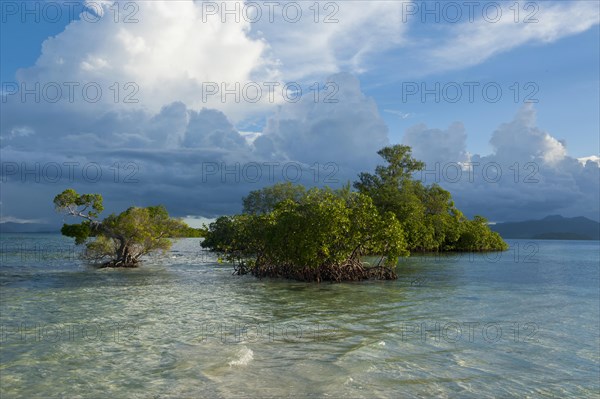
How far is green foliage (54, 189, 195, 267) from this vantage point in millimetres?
39938

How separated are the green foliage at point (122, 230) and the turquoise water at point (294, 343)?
1341cm

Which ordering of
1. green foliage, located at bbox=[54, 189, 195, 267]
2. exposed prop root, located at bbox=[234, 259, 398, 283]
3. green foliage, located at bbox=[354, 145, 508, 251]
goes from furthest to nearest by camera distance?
green foliage, located at bbox=[354, 145, 508, 251]
green foliage, located at bbox=[54, 189, 195, 267]
exposed prop root, located at bbox=[234, 259, 398, 283]

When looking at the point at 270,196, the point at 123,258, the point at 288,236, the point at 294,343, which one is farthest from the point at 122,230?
the point at 270,196

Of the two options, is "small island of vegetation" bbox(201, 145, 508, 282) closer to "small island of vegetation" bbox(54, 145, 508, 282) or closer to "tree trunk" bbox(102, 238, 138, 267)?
"small island of vegetation" bbox(54, 145, 508, 282)

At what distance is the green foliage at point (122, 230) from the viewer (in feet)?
131

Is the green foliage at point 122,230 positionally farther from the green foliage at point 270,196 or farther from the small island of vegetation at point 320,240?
the green foliage at point 270,196

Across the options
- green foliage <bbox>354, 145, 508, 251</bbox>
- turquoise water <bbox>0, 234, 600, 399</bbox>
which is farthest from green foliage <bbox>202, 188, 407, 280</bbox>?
green foliage <bbox>354, 145, 508, 251</bbox>

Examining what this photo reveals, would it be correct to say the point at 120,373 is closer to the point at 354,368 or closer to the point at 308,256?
the point at 354,368

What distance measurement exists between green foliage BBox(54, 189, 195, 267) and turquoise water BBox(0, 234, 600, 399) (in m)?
13.4

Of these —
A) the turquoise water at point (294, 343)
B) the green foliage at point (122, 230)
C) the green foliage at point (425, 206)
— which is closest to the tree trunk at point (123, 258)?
the green foliage at point (122, 230)

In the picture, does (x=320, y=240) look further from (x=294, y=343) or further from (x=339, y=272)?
(x=294, y=343)

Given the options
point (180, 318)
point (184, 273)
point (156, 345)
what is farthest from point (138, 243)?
point (156, 345)

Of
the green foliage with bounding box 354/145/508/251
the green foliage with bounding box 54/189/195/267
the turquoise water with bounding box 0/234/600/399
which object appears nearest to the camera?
the turquoise water with bounding box 0/234/600/399

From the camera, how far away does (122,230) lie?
1592 inches
